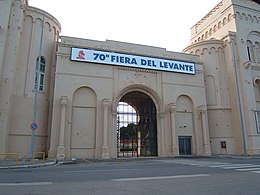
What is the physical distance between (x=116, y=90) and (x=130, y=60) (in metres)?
3.99

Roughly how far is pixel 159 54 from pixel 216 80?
9092mm

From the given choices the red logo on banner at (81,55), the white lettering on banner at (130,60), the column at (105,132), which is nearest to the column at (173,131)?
the white lettering on banner at (130,60)

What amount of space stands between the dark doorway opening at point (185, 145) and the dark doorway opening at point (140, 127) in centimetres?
293

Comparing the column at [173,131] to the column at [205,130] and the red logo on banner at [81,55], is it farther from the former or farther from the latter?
the red logo on banner at [81,55]

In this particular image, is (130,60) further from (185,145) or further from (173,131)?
(185,145)

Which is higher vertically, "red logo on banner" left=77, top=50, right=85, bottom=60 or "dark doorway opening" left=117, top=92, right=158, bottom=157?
"red logo on banner" left=77, top=50, right=85, bottom=60

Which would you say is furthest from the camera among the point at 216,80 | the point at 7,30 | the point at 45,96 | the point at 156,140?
the point at 216,80

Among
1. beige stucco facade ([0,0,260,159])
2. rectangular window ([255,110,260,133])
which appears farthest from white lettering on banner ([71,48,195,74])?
rectangular window ([255,110,260,133])

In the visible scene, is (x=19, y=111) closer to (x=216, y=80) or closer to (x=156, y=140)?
(x=156, y=140)

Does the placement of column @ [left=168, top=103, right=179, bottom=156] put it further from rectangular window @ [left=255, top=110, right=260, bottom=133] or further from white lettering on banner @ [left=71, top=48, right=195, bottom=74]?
rectangular window @ [left=255, top=110, right=260, bottom=133]

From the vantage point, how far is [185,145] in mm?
25859

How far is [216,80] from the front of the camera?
98.0 ft

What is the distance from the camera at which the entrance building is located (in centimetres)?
2172

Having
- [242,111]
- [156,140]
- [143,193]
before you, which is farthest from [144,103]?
[143,193]
